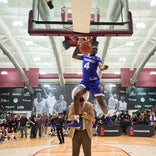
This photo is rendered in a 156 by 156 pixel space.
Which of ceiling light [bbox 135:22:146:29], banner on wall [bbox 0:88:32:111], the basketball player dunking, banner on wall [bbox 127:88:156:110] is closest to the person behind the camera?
the basketball player dunking

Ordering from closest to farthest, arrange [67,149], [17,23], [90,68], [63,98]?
[90,68] → [67,149] → [17,23] → [63,98]

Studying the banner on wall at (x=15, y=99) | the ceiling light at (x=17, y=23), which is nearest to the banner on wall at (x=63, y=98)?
the banner on wall at (x=15, y=99)

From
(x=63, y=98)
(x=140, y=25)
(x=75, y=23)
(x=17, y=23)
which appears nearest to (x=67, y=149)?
(x=75, y=23)

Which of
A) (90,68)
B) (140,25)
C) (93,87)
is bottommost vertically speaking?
(93,87)

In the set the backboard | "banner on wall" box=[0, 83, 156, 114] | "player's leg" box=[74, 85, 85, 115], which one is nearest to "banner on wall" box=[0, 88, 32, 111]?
"banner on wall" box=[0, 83, 156, 114]

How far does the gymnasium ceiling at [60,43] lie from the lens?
1349 centimetres

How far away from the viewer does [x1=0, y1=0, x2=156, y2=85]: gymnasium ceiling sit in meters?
13.5

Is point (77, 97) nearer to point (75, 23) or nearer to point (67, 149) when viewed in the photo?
point (75, 23)

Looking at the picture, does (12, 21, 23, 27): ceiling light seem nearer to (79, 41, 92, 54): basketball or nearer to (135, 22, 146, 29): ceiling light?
(135, 22, 146, 29): ceiling light

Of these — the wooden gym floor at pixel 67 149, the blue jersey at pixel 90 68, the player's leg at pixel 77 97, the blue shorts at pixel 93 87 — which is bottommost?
the wooden gym floor at pixel 67 149

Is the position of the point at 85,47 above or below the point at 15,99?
below

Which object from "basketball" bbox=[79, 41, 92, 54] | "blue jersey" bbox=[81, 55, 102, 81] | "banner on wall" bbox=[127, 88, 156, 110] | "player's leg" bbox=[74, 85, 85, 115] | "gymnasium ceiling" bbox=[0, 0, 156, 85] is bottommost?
"player's leg" bbox=[74, 85, 85, 115]

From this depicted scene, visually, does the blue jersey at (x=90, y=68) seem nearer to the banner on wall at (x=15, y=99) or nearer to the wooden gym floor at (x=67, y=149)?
the wooden gym floor at (x=67, y=149)

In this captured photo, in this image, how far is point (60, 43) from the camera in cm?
1756
